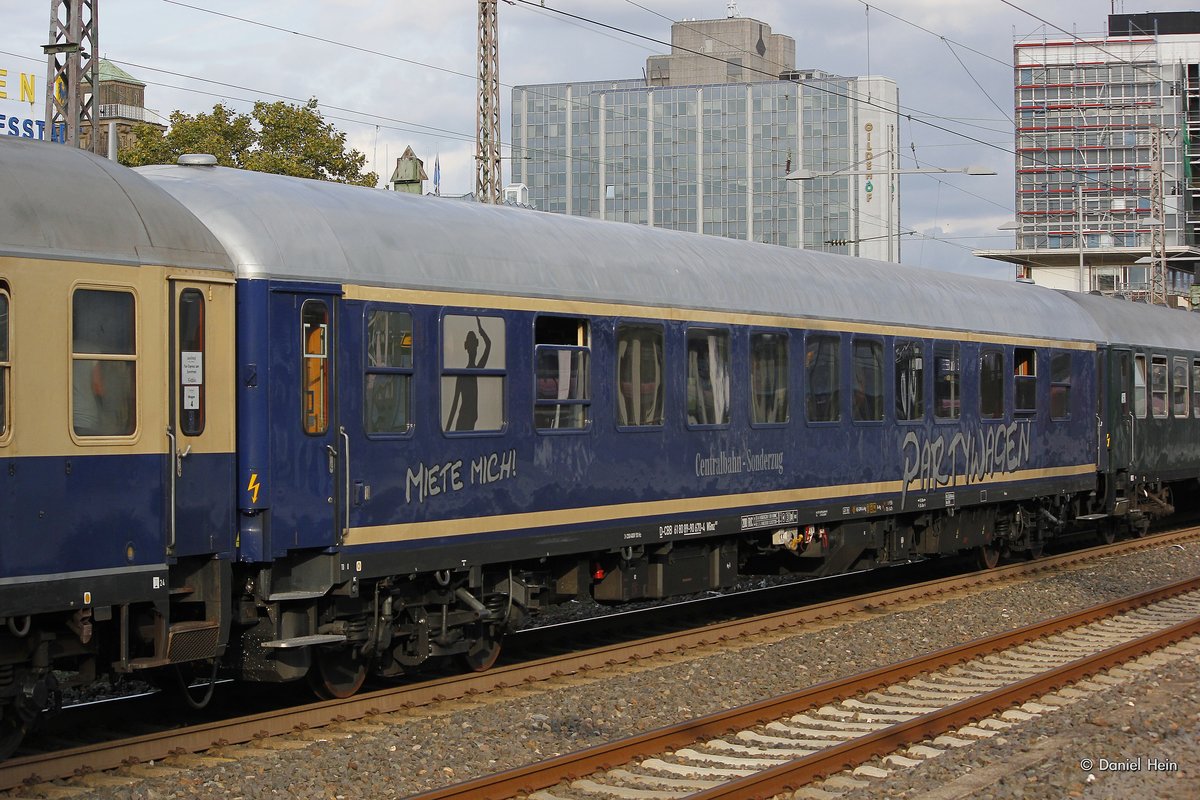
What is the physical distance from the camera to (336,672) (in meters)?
10.7

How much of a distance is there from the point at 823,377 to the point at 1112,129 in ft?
389

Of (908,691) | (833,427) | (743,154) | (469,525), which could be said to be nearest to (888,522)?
(833,427)

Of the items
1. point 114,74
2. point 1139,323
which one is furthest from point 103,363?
point 114,74

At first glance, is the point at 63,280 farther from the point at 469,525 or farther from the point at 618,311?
the point at 618,311

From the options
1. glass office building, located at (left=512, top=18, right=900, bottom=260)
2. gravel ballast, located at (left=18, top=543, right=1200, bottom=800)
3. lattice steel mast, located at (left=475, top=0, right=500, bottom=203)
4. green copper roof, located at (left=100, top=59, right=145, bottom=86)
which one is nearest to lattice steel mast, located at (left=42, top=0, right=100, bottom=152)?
lattice steel mast, located at (left=475, top=0, right=500, bottom=203)

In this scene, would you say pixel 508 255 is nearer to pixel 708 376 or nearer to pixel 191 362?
pixel 708 376

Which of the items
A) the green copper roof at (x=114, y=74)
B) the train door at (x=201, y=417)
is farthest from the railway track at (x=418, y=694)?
the green copper roof at (x=114, y=74)

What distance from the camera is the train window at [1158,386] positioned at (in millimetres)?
23547

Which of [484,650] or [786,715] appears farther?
[484,650]

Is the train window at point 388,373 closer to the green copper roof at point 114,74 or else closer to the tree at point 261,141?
the tree at point 261,141

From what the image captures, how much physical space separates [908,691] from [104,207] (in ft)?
23.5

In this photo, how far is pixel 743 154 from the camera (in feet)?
405

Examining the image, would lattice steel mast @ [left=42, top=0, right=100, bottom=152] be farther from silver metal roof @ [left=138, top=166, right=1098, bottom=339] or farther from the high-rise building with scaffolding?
the high-rise building with scaffolding

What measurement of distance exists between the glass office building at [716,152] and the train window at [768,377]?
105 meters
